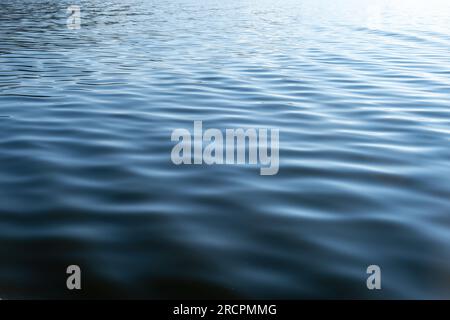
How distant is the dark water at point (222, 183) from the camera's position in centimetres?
440

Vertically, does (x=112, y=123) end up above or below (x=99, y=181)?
above

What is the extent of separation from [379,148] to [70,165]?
335 centimetres

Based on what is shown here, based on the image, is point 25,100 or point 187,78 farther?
point 187,78

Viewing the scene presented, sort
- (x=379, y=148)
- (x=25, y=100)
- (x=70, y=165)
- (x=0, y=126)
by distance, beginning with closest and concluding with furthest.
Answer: (x=70, y=165)
(x=379, y=148)
(x=0, y=126)
(x=25, y=100)

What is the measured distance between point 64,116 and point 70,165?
Answer: 8.34 feet

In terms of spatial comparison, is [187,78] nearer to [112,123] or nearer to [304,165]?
[112,123]

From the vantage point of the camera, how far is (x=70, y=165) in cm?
674

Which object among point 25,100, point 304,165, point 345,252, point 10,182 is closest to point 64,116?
point 25,100

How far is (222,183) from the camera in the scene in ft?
20.7

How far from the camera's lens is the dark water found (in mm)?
4398
